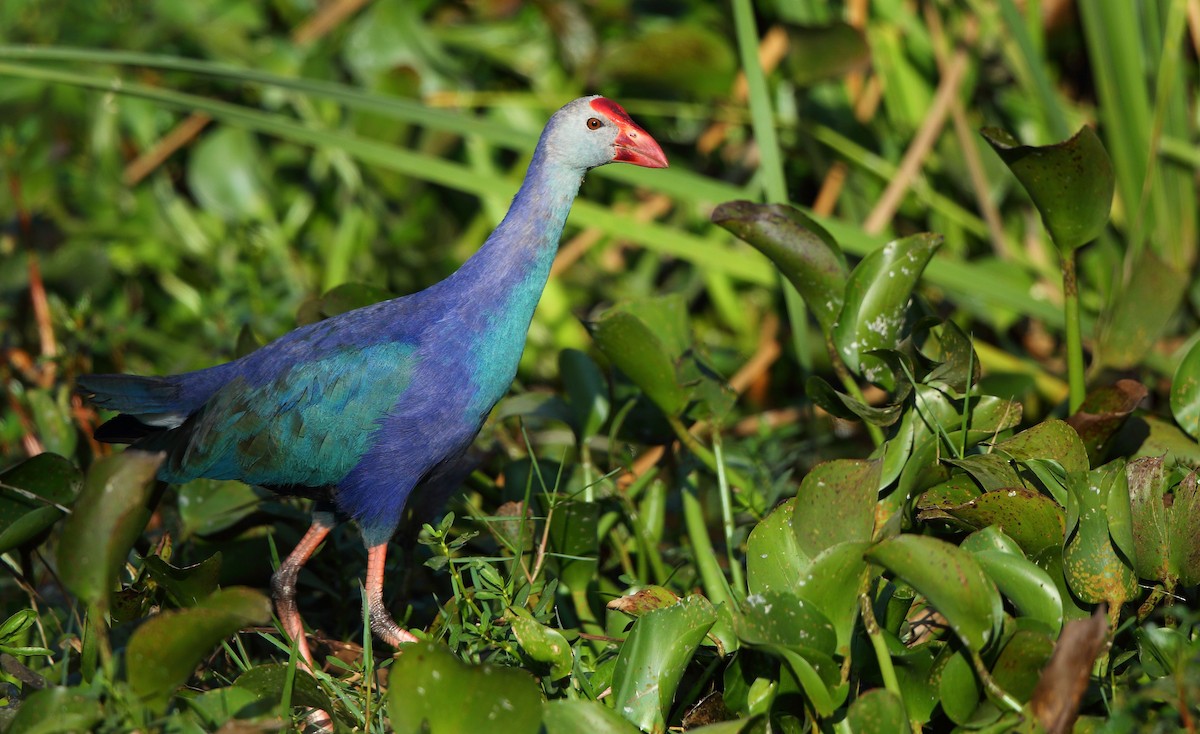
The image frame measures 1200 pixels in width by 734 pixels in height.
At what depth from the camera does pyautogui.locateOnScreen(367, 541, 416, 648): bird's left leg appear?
2.21 meters

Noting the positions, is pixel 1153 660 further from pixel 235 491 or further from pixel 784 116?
pixel 784 116

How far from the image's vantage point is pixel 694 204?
3953mm

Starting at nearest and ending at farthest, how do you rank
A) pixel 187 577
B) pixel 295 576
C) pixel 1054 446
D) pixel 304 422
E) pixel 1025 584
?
pixel 1025 584, pixel 187 577, pixel 1054 446, pixel 304 422, pixel 295 576

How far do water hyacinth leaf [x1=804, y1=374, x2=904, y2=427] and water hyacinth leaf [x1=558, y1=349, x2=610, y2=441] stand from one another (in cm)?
52

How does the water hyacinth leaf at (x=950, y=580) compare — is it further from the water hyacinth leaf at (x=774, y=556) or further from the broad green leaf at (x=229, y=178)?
the broad green leaf at (x=229, y=178)

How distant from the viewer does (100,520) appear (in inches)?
63.7

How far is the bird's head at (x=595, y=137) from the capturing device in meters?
2.28

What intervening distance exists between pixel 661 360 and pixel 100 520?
111 cm

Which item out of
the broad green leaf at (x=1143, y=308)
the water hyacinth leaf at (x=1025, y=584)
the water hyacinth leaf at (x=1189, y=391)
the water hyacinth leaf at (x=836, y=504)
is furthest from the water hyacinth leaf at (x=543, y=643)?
the broad green leaf at (x=1143, y=308)

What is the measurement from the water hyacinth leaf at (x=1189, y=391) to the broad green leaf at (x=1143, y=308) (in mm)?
258

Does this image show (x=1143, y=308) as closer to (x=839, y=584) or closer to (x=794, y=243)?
(x=794, y=243)

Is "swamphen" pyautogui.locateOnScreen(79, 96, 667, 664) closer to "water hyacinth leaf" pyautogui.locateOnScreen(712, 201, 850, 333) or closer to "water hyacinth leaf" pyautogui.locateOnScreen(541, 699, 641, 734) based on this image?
"water hyacinth leaf" pyautogui.locateOnScreen(712, 201, 850, 333)

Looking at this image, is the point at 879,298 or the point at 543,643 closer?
the point at 543,643

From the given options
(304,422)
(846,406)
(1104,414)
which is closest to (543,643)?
(304,422)
